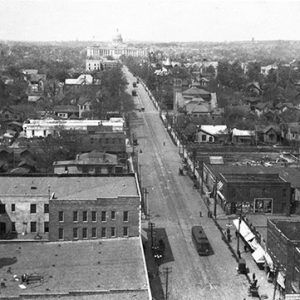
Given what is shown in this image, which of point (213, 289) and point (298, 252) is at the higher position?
point (298, 252)

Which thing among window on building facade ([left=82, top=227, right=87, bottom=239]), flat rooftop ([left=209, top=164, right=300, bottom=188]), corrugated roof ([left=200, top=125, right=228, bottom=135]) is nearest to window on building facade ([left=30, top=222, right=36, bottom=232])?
window on building facade ([left=82, top=227, right=87, bottom=239])

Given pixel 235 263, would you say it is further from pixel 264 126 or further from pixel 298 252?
pixel 264 126

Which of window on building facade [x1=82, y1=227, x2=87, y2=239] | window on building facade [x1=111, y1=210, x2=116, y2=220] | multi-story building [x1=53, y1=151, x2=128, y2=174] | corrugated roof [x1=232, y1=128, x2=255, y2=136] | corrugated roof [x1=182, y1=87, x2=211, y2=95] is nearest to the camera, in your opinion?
window on building facade [x1=82, y1=227, x2=87, y2=239]

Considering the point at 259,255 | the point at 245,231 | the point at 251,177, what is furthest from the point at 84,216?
the point at 251,177

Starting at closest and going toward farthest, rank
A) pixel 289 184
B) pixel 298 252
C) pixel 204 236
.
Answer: pixel 298 252 < pixel 204 236 < pixel 289 184

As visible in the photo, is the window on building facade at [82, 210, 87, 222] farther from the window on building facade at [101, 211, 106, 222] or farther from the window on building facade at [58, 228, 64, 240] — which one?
the window on building facade at [58, 228, 64, 240]

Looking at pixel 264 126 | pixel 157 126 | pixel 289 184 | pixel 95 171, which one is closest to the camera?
pixel 289 184

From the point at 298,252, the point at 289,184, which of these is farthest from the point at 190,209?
the point at 298,252

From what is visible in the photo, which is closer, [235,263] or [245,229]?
[235,263]
